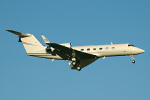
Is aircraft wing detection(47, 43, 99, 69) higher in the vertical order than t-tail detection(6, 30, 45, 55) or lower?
lower

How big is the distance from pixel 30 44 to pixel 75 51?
22.2 feet

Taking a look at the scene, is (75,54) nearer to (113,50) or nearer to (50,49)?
(50,49)

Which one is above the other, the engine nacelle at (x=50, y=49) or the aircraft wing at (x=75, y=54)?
the engine nacelle at (x=50, y=49)

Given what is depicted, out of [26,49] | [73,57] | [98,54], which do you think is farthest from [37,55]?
[98,54]

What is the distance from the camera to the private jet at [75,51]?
3300 centimetres

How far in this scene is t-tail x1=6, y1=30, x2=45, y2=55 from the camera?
3505 cm

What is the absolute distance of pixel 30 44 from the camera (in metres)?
35.3

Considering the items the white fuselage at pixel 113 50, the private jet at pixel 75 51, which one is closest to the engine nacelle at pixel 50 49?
the private jet at pixel 75 51

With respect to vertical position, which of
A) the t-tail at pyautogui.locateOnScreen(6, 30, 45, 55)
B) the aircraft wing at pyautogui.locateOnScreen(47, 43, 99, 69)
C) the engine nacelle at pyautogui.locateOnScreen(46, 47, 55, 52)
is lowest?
the aircraft wing at pyautogui.locateOnScreen(47, 43, 99, 69)

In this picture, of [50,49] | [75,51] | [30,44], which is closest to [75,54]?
[75,51]

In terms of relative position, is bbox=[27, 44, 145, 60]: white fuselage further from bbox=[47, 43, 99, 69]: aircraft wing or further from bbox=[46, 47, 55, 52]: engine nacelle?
bbox=[46, 47, 55, 52]: engine nacelle

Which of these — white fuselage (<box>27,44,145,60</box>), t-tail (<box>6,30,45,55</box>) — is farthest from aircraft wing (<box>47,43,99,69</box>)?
t-tail (<box>6,30,45,55</box>)

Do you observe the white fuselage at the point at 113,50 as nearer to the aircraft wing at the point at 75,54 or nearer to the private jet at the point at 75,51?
the private jet at the point at 75,51

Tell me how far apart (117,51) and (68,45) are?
6.32 metres
